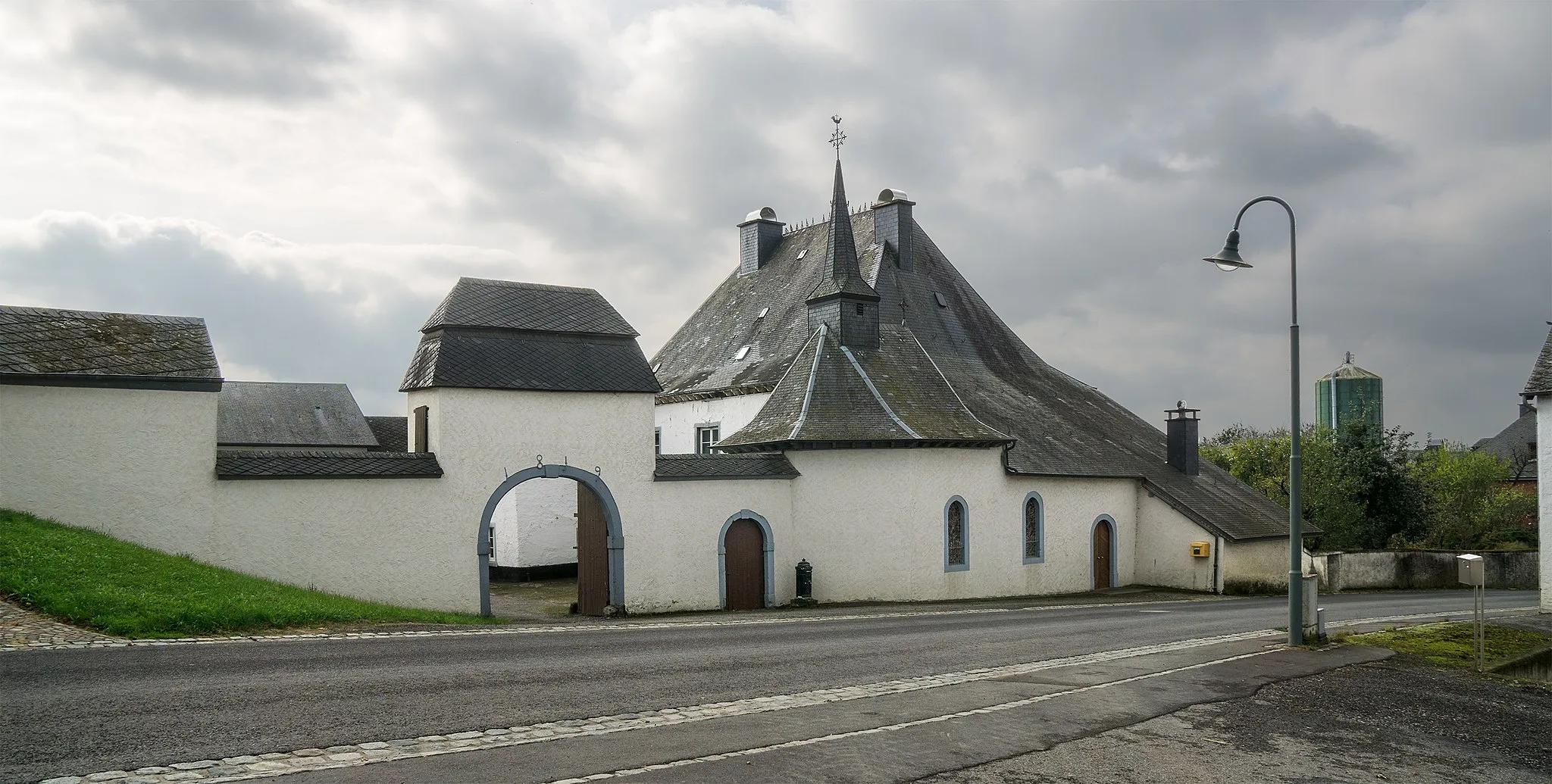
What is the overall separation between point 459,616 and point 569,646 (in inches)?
200

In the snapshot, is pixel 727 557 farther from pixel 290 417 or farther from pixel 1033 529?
pixel 290 417

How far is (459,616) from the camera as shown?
18969 millimetres

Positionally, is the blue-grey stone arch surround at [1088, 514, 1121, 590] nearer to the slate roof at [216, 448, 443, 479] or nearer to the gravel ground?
the gravel ground

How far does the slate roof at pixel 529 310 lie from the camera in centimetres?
2139

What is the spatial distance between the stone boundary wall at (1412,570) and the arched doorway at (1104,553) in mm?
8307

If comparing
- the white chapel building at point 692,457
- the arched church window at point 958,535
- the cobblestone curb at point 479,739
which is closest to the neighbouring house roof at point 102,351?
the white chapel building at point 692,457

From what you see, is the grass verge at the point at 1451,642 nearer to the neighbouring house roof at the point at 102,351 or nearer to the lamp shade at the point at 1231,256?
the lamp shade at the point at 1231,256

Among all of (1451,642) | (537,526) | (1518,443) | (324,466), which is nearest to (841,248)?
(537,526)

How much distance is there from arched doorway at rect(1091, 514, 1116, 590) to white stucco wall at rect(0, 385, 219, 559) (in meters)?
22.8

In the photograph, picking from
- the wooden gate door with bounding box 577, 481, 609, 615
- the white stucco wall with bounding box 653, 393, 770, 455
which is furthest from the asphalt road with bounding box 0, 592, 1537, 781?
the white stucco wall with bounding box 653, 393, 770, 455

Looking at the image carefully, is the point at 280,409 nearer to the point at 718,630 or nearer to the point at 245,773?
the point at 718,630

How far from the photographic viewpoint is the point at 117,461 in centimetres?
1689

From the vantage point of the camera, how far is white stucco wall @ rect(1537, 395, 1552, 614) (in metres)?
22.9

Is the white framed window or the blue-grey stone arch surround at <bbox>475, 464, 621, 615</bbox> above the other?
the white framed window
